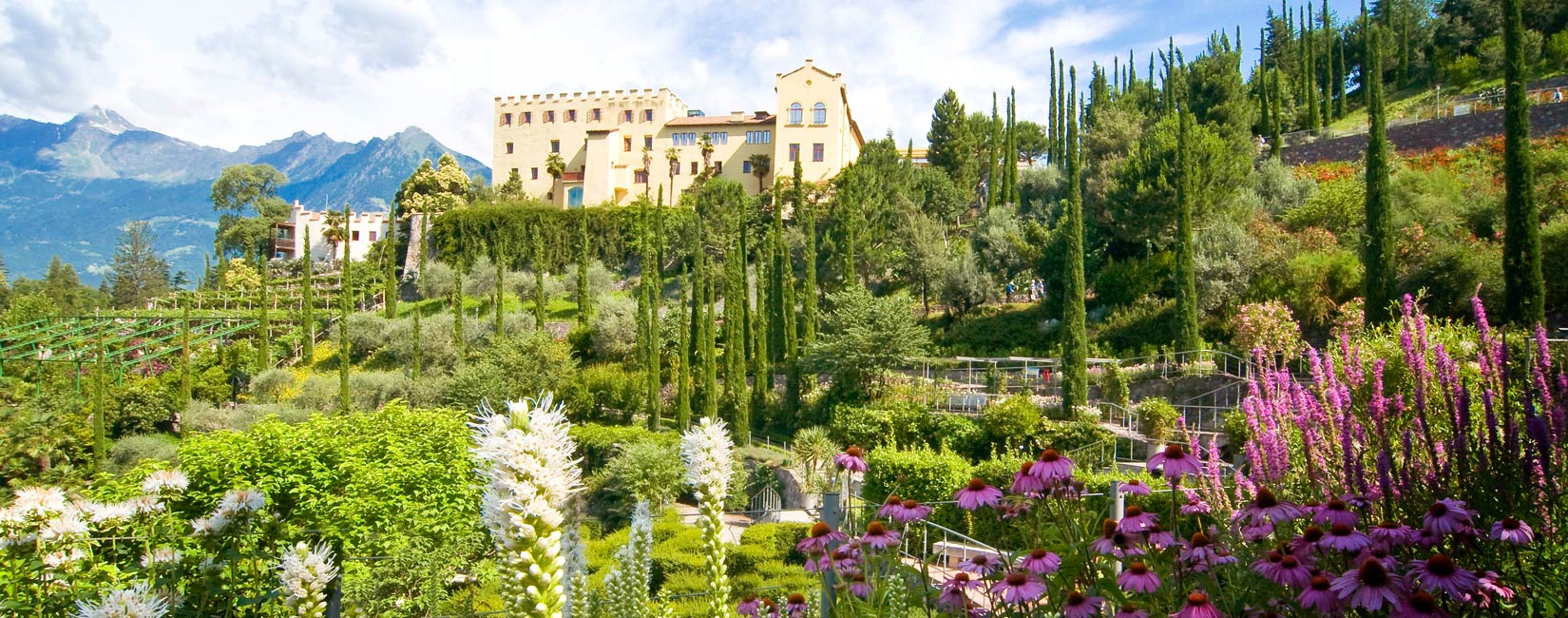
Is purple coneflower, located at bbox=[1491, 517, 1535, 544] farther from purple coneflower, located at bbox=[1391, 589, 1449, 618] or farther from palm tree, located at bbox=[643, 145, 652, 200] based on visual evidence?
palm tree, located at bbox=[643, 145, 652, 200]

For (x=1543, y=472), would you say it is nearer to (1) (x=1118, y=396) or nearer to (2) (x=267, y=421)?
(2) (x=267, y=421)

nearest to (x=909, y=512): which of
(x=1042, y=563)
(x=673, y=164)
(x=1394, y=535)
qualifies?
(x=1042, y=563)

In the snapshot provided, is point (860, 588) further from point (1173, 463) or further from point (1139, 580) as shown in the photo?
point (1173, 463)

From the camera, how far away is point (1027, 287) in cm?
2698

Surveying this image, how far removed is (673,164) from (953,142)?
1438cm

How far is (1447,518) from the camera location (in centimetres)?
246

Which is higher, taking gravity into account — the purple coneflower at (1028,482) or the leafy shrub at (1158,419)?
the purple coneflower at (1028,482)

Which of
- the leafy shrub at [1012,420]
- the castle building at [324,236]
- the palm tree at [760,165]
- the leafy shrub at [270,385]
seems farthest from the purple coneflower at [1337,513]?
the castle building at [324,236]

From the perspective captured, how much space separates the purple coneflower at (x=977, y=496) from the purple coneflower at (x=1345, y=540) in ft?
3.06

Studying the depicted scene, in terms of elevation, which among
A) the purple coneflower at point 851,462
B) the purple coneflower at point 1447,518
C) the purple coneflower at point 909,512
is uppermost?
the purple coneflower at point 851,462

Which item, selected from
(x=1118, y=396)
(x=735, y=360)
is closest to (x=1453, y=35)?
(x=1118, y=396)

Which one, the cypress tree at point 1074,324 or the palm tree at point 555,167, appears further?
the palm tree at point 555,167

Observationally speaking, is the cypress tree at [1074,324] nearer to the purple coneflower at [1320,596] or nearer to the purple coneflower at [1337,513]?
the purple coneflower at [1337,513]

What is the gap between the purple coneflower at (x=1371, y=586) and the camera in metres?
2.05
